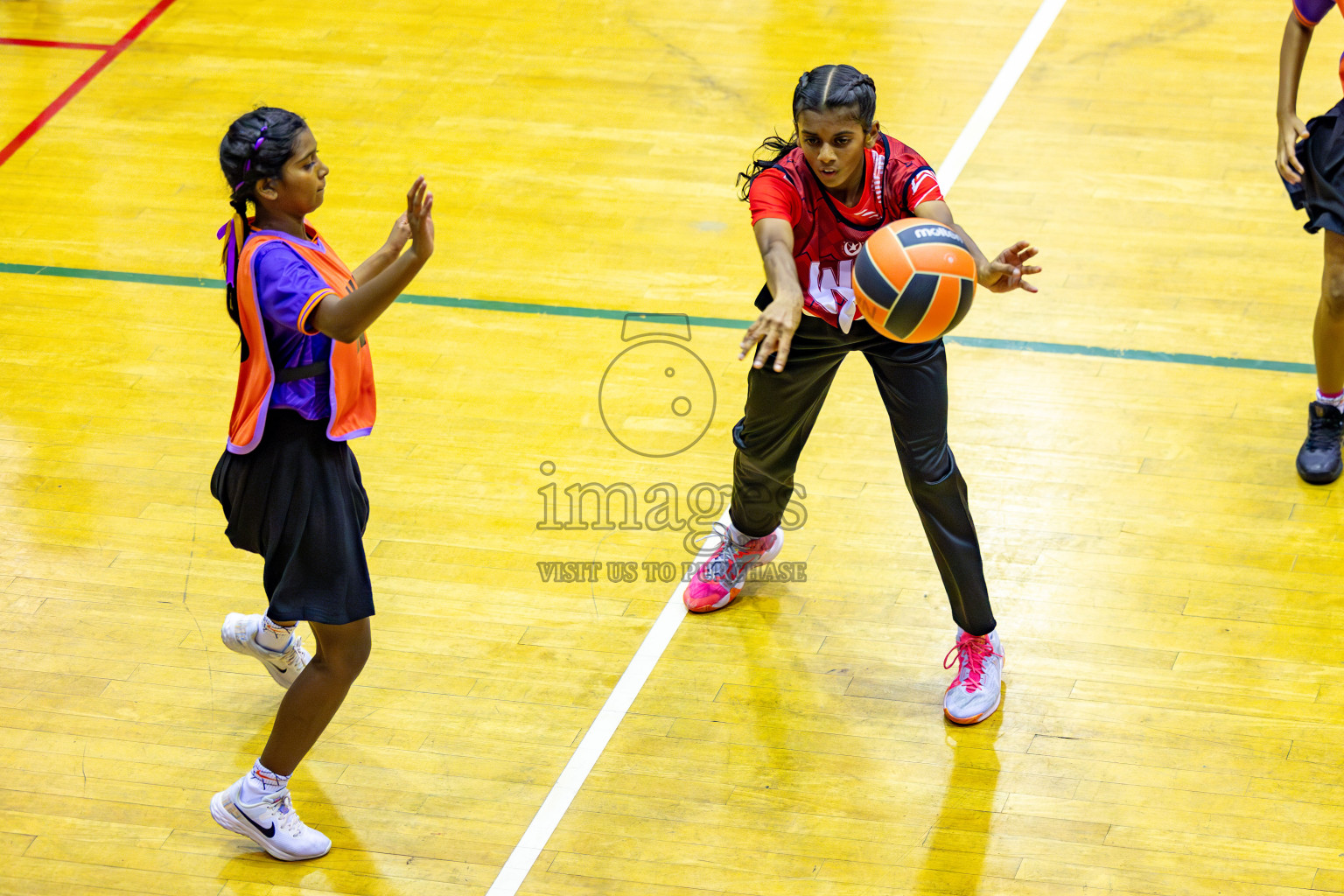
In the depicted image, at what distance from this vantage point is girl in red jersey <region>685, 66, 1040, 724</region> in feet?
10.9

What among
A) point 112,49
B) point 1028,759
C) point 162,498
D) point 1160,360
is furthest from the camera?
point 112,49

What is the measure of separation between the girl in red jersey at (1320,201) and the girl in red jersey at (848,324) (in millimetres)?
1353

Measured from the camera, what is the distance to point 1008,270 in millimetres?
3355

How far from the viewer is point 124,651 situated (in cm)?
417

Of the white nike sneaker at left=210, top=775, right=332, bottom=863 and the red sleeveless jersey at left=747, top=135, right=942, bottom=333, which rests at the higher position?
the red sleeveless jersey at left=747, top=135, right=942, bottom=333

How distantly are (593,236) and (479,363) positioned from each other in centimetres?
98

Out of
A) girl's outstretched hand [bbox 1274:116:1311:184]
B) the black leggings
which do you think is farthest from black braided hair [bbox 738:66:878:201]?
girl's outstretched hand [bbox 1274:116:1311:184]

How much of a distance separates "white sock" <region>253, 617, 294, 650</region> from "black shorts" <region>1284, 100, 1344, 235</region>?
10.8 feet

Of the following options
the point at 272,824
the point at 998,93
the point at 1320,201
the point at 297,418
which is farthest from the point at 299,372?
the point at 998,93

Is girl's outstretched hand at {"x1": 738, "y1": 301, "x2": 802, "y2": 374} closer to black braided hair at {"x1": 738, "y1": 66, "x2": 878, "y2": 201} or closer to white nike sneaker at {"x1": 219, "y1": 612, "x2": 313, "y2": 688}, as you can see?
black braided hair at {"x1": 738, "y1": 66, "x2": 878, "y2": 201}

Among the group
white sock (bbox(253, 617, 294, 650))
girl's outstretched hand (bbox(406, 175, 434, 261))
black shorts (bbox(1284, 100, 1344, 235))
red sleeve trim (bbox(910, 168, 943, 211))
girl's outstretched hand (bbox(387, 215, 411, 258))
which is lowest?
white sock (bbox(253, 617, 294, 650))

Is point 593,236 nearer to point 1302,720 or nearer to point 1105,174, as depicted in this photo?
point 1105,174

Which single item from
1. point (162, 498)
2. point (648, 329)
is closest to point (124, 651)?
point (162, 498)

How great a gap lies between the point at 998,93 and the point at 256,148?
15.2 ft
